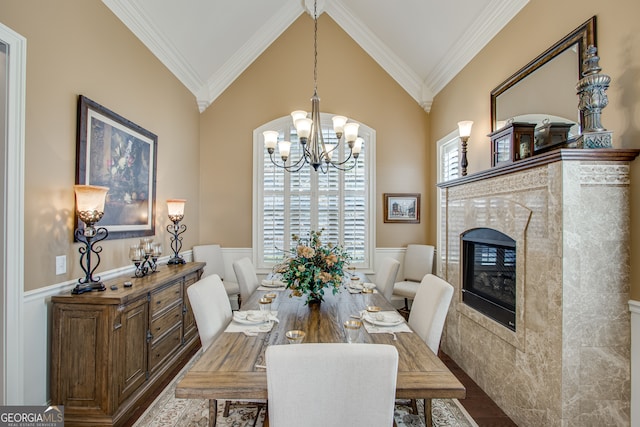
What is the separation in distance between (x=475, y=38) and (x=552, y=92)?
4.66ft

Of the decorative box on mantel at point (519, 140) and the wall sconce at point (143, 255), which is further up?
the decorative box on mantel at point (519, 140)

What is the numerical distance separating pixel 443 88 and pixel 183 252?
13.8 ft

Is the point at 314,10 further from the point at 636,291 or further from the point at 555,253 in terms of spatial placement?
the point at 636,291

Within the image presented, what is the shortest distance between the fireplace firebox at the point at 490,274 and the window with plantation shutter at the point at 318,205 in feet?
6.30

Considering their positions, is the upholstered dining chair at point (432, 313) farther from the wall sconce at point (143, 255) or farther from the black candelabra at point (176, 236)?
the black candelabra at point (176, 236)

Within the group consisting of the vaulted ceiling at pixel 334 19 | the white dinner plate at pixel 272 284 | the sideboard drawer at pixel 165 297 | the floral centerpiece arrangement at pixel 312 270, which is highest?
the vaulted ceiling at pixel 334 19

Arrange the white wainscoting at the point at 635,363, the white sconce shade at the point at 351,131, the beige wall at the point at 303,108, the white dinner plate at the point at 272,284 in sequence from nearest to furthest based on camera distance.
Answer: the white wainscoting at the point at 635,363, the white sconce shade at the point at 351,131, the white dinner plate at the point at 272,284, the beige wall at the point at 303,108

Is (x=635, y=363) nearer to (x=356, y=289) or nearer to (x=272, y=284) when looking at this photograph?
(x=356, y=289)

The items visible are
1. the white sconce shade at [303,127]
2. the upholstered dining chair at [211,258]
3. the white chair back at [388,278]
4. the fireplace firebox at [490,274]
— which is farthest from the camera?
the upholstered dining chair at [211,258]

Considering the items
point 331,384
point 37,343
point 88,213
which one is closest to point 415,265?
point 331,384

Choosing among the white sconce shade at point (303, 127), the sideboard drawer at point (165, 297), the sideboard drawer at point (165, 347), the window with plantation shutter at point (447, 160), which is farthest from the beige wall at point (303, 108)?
the white sconce shade at point (303, 127)

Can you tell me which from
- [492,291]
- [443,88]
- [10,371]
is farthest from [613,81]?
[10,371]

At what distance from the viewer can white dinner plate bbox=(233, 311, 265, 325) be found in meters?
2.02

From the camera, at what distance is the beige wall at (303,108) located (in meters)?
4.93
